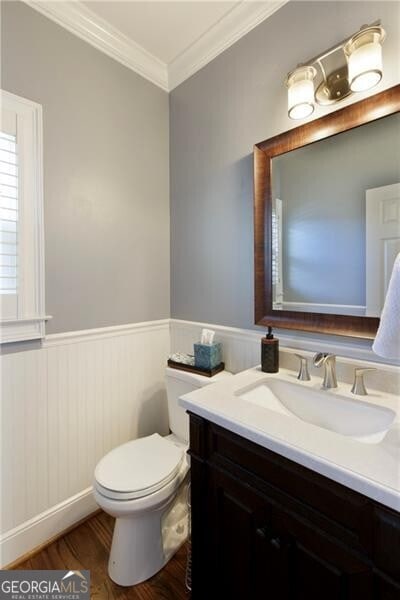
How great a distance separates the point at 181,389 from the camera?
1.50m

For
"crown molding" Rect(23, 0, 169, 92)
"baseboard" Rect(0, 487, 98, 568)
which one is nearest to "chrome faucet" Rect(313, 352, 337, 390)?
"baseboard" Rect(0, 487, 98, 568)

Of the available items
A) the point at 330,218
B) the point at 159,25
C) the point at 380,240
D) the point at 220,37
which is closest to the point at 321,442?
the point at 380,240

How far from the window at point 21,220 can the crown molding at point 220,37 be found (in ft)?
3.06

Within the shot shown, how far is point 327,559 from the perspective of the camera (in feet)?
2.13

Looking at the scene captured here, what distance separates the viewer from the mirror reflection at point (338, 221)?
0.99 m

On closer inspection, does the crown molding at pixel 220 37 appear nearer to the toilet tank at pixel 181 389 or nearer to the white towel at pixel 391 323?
the white towel at pixel 391 323

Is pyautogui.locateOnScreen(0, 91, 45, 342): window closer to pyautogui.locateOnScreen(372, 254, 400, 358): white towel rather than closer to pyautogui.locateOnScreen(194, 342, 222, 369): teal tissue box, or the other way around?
pyautogui.locateOnScreen(194, 342, 222, 369): teal tissue box

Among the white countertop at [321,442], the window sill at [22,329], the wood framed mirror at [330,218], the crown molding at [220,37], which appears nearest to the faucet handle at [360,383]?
the white countertop at [321,442]

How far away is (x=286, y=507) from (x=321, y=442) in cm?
20

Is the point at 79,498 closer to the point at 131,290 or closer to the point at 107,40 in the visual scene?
the point at 131,290

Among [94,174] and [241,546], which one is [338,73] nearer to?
[94,174]

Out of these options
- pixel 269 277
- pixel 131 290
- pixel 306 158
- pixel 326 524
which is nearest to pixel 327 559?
pixel 326 524

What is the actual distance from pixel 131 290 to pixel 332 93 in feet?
4.43

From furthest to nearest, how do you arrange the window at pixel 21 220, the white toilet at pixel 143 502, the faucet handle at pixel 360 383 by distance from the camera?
the window at pixel 21 220 < the white toilet at pixel 143 502 < the faucet handle at pixel 360 383
